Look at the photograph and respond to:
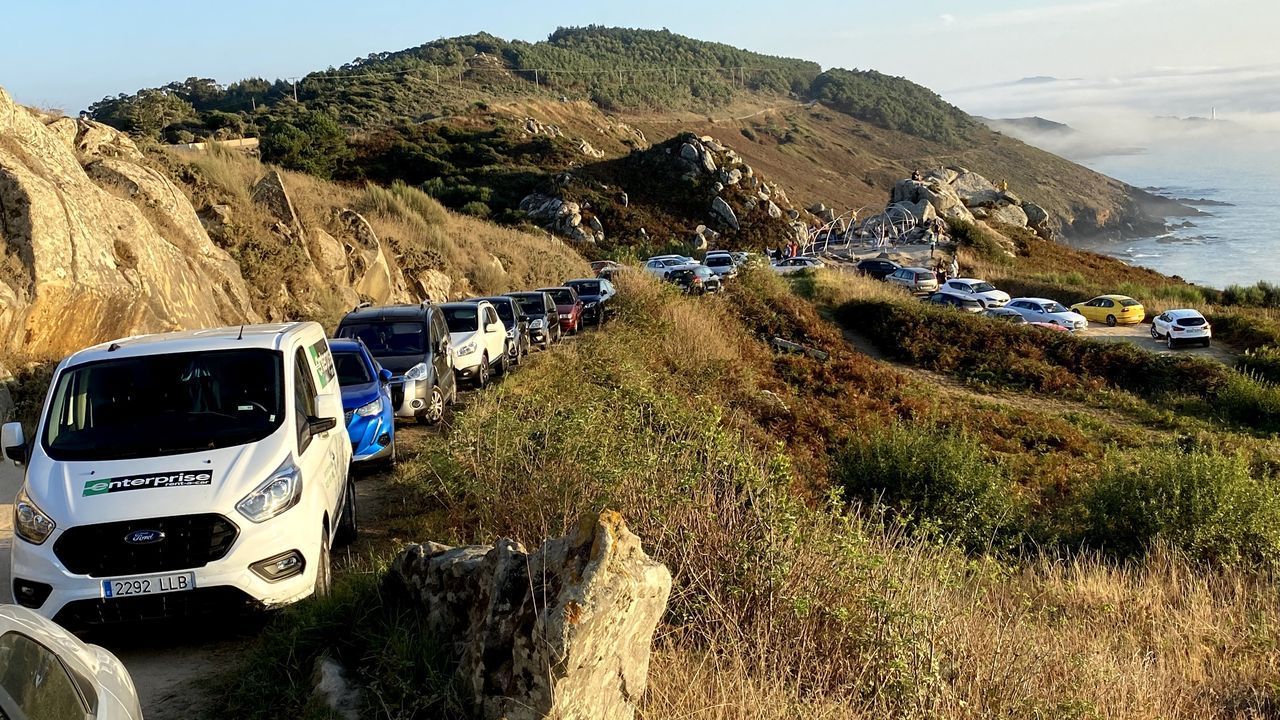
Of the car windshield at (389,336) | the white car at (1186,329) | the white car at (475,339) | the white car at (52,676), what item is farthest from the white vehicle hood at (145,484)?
the white car at (1186,329)

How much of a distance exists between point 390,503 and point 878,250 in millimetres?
55705

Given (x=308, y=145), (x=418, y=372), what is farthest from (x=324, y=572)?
(x=308, y=145)

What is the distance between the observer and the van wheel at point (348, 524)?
786 centimetres

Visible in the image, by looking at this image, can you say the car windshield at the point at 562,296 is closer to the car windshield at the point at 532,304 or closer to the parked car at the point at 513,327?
the car windshield at the point at 532,304

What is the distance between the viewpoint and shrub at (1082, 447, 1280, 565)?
1098cm

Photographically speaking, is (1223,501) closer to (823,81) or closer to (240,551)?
(240,551)

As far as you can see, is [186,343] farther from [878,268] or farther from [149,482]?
[878,268]

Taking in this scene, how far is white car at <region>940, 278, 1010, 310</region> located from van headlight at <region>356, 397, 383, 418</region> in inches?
1328

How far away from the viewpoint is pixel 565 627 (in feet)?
12.1

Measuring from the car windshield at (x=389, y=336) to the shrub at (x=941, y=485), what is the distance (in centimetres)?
637

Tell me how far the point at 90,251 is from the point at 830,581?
13.3 metres

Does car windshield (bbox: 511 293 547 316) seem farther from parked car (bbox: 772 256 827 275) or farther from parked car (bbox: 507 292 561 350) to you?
parked car (bbox: 772 256 827 275)

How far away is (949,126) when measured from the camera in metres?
172

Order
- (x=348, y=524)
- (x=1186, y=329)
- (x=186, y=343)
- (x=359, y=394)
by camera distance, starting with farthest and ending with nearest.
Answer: (x=1186, y=329)
(x=359, y=394)
(x=348, y=524)
(x=186, y=343)
